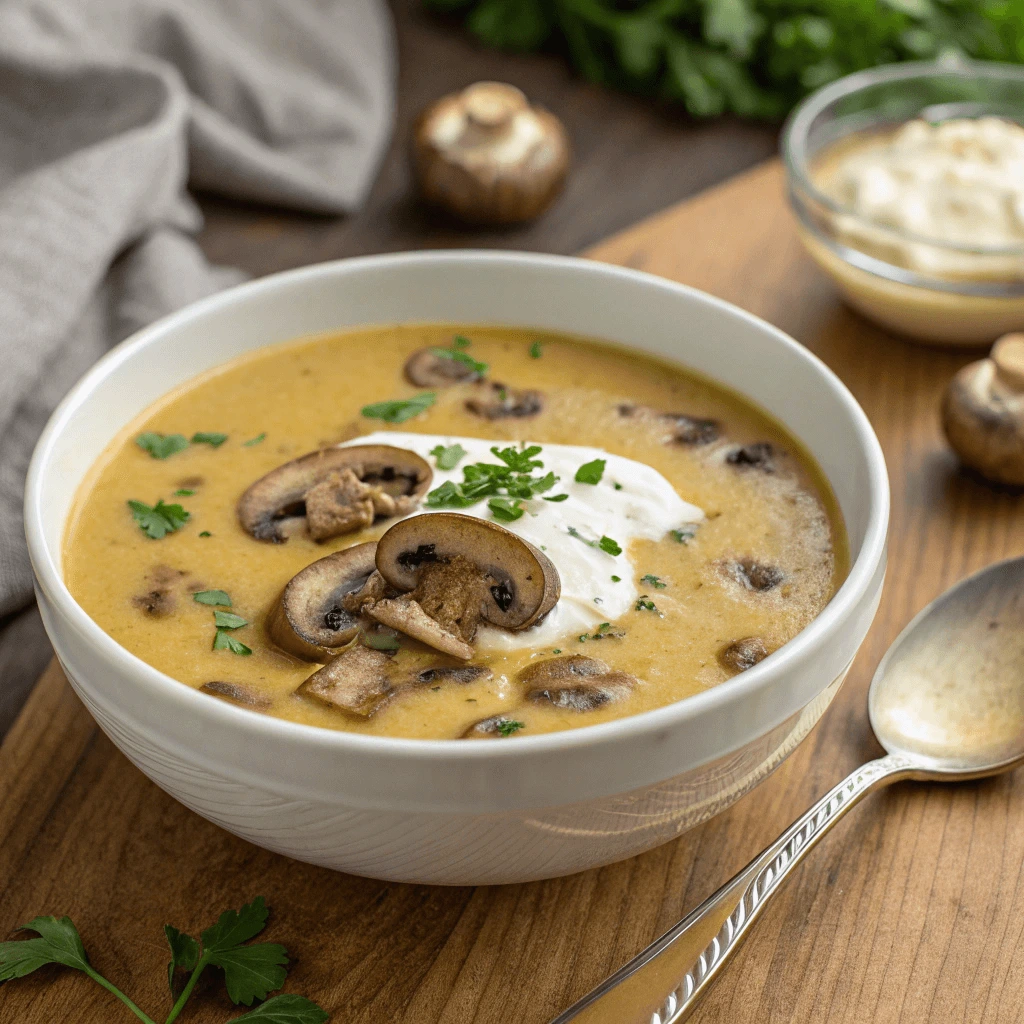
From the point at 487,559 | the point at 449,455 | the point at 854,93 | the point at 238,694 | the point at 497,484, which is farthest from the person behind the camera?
the point at 854,93

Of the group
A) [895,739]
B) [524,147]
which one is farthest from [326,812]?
[524,147]

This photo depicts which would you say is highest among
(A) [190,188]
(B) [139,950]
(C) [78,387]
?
(C) [78,387]

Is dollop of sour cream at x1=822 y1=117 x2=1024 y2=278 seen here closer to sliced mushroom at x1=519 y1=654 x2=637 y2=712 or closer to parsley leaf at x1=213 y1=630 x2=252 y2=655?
sliced mushroom at x1=519 y1=654 x2=637 y2=712

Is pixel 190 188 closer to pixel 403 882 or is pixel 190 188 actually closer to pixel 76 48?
pixel 76 48

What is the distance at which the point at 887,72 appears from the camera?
4629 mm

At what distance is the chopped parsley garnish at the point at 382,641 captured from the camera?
94.9 inches

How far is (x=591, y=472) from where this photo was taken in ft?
9.05

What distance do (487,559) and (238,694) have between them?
0.52 metres

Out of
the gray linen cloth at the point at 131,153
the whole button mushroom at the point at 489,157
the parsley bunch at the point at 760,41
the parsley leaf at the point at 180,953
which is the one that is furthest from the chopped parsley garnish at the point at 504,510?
the parsley bunch at the point at 760,41

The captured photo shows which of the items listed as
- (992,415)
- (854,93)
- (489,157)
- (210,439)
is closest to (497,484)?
(210,439)

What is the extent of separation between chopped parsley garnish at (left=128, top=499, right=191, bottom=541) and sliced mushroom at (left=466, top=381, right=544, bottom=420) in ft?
2.55

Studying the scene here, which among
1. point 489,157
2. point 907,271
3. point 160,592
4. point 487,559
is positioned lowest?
point 489,157

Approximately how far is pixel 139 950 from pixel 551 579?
997 mm

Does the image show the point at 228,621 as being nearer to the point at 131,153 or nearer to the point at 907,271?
the point at 131,153
